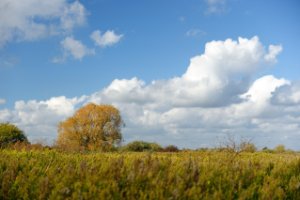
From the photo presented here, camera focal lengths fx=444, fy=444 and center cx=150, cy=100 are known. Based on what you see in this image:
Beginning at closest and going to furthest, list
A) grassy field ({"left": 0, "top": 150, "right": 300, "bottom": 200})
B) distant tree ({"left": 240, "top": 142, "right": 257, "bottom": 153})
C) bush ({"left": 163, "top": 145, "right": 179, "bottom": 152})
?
grassy field ({"left": 0, "top": 150, "right": 300, "bottom": 200}), distant tree ({"left": 240, "top": 142, "right": 257, "bottom": 153}), bush ({"left": 163, "top": 145, "right": 179, "bottom": 152})

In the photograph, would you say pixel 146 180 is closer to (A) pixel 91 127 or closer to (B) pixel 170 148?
(B) pixel 170 148

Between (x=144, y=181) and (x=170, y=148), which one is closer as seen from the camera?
(x=144, y=181)

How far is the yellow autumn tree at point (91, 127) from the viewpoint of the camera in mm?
40531

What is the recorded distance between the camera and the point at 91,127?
4084 centimetres

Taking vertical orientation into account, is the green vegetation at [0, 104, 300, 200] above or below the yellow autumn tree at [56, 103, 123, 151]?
below

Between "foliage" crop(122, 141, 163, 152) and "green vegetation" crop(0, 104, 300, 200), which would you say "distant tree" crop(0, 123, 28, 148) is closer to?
"foliage" crop(122, 141, 163, 152)

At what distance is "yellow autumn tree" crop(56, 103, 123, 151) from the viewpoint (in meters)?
40.5

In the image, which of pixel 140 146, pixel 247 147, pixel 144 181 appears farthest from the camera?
pixel 140 146

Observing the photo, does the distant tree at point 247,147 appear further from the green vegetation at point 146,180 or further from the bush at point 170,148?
the green vegetation at point 146,180

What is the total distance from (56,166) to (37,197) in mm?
1236

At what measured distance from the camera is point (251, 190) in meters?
7.48

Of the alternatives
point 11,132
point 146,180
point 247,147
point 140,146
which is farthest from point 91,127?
point 146,180

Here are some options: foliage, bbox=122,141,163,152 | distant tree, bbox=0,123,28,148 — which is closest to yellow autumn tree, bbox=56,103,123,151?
foliage, bbox=122,141,163,152

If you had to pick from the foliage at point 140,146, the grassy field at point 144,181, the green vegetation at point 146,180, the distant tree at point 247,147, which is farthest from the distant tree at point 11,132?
the grassy field at point 144,181
